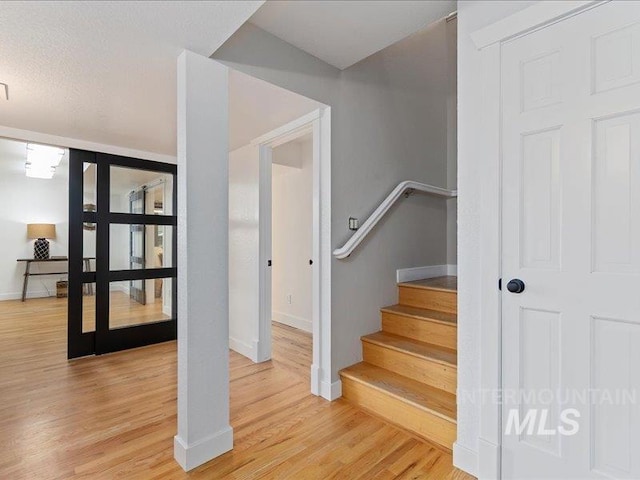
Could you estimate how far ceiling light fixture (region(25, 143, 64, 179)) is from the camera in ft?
14.3

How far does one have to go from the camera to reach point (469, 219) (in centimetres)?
157

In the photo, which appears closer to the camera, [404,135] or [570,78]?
[570,78]

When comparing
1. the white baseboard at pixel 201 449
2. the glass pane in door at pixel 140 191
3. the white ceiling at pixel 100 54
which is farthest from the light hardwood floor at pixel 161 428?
the white ceiling at pixel 100 54

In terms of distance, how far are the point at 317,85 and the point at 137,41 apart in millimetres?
1057

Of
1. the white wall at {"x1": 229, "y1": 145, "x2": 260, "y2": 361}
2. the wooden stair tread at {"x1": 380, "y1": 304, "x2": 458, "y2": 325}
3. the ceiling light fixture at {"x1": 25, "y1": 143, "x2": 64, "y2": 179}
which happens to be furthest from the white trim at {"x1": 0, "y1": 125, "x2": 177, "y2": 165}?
the wooden stair tread at {"x1": 380, "y1": 304, "x2": 458, "y2": 325}

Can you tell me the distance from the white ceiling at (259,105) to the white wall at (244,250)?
382 mm

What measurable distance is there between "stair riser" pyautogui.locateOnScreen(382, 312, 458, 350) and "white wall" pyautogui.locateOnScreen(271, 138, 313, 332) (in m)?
1.55

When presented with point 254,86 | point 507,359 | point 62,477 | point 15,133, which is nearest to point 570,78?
point 507,359

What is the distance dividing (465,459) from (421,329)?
865mm

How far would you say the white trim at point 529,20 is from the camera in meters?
1.27

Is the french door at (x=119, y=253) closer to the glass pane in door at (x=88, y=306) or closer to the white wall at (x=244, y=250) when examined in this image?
the glass pane in door at (x=88, y=306)

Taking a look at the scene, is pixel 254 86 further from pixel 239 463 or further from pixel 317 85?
pixel 239 463

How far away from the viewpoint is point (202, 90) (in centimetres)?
168

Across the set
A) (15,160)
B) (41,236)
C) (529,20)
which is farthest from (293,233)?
(41,236)
